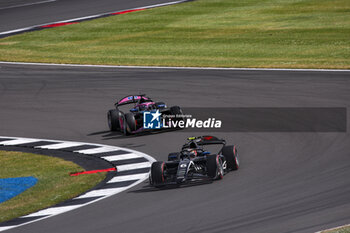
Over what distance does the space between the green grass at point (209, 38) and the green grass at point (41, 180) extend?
16350 millimetres

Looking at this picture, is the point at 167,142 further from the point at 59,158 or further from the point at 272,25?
the point at 272,25

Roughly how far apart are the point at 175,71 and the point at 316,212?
68.4ft

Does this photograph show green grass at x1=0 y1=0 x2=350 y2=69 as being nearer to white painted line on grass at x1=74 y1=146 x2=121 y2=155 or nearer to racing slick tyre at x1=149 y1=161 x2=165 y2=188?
white painted line on grass at x1=74 y1=146 x2=121 y2=155

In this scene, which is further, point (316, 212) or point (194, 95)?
point (194, 95)

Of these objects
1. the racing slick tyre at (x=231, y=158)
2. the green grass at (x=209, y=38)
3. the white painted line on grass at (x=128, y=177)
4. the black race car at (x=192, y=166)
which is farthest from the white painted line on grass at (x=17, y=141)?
the green grass at (x=209, y=38)

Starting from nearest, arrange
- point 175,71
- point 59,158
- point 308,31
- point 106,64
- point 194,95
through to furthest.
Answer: point 59,158 < point 194,95 < point 175,71 < point 106,64 < point 308,31

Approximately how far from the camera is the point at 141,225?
13289mm

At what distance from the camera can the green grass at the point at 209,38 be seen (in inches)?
1425

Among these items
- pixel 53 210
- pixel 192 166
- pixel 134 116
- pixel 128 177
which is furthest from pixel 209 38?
pixel 53 210

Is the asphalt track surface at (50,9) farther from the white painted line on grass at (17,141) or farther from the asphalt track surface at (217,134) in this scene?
the white painted line on grass at (17,141)

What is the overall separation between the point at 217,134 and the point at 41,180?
6152mm

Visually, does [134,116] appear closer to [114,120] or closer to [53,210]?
[114,120]

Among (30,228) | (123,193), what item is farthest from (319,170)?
(30,228)

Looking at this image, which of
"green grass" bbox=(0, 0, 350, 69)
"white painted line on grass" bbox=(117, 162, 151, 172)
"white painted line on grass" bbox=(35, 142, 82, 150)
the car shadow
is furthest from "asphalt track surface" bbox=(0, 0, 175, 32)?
the car shadow
